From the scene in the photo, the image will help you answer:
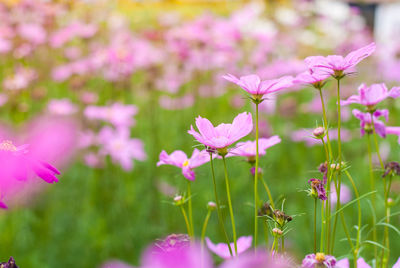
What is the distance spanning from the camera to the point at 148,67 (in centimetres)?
157

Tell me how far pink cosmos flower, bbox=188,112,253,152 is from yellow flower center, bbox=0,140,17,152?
0.40 ft

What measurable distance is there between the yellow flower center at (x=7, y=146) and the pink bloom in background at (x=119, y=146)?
3.62 ft

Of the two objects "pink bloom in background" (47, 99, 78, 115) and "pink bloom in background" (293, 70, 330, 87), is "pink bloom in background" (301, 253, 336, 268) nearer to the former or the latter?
"pink bloom in background" (293, 70, 330, 87)

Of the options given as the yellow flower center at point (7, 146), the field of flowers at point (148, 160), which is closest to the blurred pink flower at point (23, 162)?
the yellow flower center at point (7, 146)

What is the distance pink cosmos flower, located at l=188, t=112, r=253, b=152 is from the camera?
38cm

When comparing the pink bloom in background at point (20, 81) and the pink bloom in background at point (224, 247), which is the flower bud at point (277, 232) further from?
the pink bloom in background at point (20, 81)

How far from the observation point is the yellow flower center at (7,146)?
0.33 meters

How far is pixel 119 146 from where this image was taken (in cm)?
152

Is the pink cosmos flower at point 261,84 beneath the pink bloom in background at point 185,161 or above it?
above

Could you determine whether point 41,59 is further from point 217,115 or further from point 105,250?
point 105,250

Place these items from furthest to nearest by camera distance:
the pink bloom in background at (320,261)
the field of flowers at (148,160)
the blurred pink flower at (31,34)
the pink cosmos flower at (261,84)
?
the blurred pink flower at (31,34) < the field of flowers at (148,160) < the pink cosmos flower at (261,84) < the pink bloom in background at (320,261)

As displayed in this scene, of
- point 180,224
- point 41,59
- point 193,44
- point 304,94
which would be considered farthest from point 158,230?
point 304,94

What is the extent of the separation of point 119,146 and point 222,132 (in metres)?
1.15

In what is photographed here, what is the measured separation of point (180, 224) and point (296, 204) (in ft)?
1.23
